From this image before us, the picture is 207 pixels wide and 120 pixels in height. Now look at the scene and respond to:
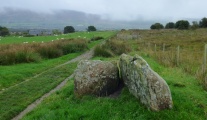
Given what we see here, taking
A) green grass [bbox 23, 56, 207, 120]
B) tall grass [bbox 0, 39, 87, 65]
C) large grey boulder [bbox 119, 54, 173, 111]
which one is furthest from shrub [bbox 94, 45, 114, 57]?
large grey boulder [bbox 119, 54, 173, 111]

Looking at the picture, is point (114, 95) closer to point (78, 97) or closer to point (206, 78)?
point (78, 97)

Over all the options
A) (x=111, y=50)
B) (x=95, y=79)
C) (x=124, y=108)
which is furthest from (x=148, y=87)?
(x=111, y=50)

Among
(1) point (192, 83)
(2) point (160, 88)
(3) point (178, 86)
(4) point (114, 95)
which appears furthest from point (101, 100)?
(1) point (192, 83)

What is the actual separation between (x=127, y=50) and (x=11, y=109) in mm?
21832

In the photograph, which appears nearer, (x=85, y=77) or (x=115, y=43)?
(x=85, y=77)

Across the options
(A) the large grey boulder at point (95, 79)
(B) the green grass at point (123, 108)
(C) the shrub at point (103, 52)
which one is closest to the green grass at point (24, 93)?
(B) the green grass at point (123, 108)

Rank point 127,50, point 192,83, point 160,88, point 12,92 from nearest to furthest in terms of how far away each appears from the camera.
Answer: point 160,88
point 192,83
point 12,92
point 127,50

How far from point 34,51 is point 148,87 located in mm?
21477

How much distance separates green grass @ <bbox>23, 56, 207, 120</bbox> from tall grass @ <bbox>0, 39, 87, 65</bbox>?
14.5 m

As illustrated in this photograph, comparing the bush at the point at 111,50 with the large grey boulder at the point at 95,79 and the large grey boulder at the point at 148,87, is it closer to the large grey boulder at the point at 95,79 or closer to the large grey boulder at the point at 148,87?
the large grey boulder at the point at 95,79

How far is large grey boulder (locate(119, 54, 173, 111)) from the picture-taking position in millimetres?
9359

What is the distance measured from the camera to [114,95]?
38.1ft

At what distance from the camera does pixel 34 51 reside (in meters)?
29.2

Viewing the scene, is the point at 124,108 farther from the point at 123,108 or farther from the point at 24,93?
the point at 24,93
